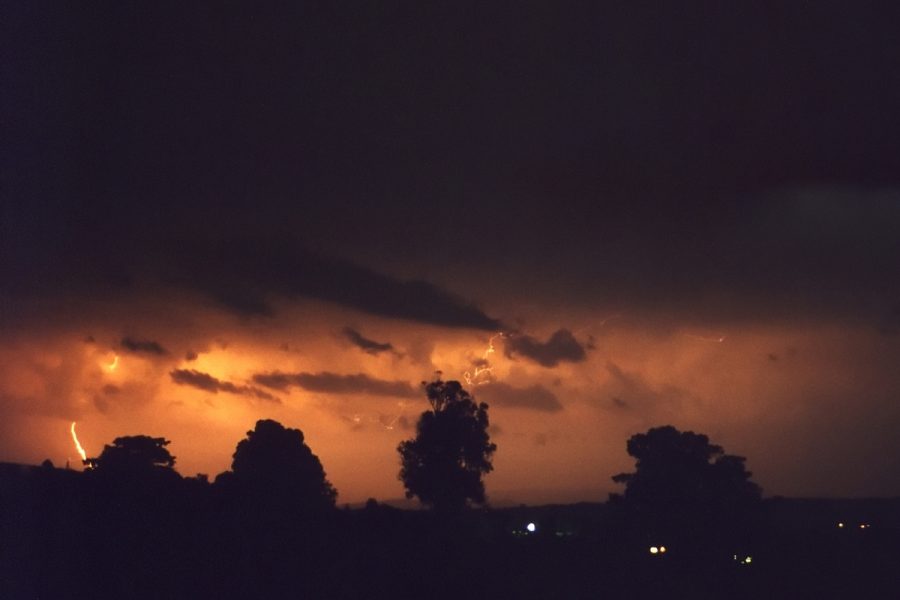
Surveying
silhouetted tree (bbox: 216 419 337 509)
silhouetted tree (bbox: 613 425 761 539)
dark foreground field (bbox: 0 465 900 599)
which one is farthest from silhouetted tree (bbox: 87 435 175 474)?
silhouetted tree (bbox: 613 425 761 539)

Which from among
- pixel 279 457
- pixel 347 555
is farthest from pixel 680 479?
pixel 347 555

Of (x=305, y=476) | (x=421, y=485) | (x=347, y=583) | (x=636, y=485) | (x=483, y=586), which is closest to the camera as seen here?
(x=347, y=583)

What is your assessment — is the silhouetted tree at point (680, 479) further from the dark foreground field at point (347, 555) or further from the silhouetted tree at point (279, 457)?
the silhouetted tree at point (279, 457)

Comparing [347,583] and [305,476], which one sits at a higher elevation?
[305,476]

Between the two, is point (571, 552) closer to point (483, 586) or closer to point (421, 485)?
point (483, 586)

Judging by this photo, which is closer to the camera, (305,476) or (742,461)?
(305,476)

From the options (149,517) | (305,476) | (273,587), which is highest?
(305,476)

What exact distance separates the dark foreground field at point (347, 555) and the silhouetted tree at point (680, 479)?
30.1 feet

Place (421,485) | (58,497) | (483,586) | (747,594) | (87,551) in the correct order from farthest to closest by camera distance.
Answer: (421,485) → (747,594) → (483,586) → (58,497) → (87,551)

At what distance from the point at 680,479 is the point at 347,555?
1818 inches

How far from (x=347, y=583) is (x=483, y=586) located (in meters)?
8.19

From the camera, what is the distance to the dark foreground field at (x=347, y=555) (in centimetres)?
3092

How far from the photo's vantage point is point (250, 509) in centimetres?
3869

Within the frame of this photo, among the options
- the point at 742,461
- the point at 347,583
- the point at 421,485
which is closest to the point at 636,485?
the point at 742,461
